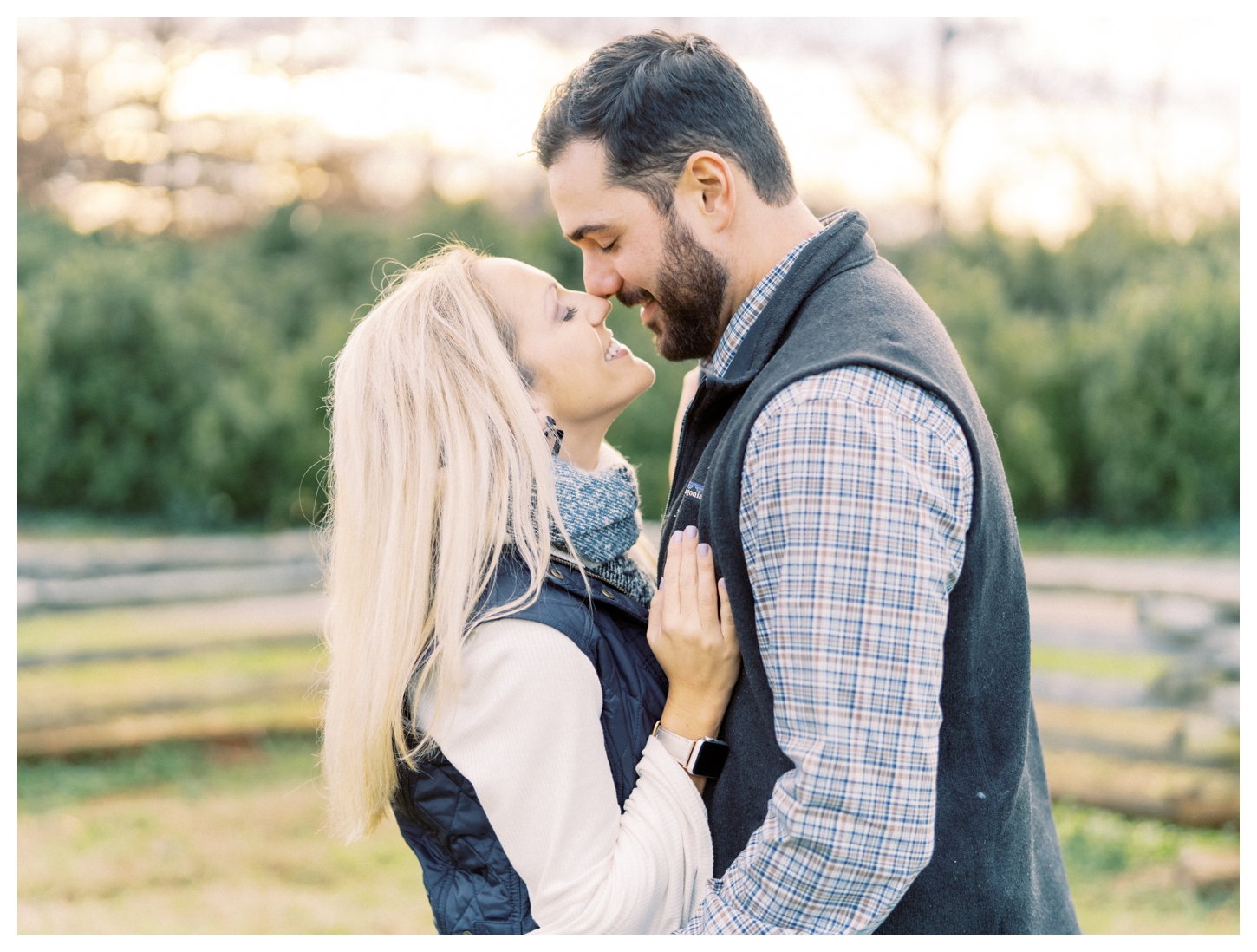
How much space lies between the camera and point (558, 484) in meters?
1.94

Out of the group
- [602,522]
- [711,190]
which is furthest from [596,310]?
[602,522]

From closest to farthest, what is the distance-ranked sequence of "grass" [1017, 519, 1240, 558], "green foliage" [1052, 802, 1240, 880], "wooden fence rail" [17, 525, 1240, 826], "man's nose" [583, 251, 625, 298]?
1. "man's nose" [583, 251, 625, 298]
2. "green foliage" [1052, 802, 1240, 880]
3. "wooden fence rail" [17, 525, 1240, 826]
4. "grass" [1017, 519, 1240, 558]

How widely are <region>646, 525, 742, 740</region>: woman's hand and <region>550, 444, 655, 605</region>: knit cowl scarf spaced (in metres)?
0.21

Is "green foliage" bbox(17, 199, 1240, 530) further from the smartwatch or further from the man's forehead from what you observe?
the smartwatch

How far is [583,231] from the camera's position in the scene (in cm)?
196

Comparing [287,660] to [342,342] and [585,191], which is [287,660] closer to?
[342,342]

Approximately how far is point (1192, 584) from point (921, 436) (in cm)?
562

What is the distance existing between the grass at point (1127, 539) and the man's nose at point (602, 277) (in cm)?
785

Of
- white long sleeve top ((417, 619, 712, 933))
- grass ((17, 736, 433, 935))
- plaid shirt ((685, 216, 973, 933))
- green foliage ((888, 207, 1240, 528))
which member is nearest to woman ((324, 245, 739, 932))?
white long sleeve top ((417, 619, 712, 933))

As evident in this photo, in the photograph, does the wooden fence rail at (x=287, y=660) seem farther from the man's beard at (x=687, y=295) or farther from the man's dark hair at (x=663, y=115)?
the man's dark hair at (x=663, y=115)

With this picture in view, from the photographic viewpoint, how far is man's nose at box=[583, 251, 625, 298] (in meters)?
2.01

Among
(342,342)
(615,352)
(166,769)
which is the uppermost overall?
(342,342)

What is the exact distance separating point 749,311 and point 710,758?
78cm

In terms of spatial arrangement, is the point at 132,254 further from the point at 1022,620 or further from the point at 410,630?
the point at 1022,620
